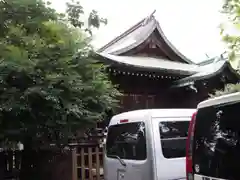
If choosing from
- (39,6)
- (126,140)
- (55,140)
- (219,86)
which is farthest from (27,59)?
(219,86)

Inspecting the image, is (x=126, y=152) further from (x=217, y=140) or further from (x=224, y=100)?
(x=224, y=100)

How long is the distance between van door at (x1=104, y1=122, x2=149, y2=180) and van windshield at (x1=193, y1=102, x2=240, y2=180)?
1.43 m

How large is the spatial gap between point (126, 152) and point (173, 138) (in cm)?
80

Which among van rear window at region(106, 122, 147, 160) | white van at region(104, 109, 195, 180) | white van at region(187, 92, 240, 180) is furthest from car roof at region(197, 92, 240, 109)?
van rear window at region(106, 122, 147, 160)

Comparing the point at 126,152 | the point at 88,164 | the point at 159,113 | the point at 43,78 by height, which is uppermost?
the point at 43,78

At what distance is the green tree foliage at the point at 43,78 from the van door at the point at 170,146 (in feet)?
8.09

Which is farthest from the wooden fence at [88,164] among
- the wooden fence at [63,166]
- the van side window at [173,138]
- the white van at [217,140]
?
the white van at [217,140]

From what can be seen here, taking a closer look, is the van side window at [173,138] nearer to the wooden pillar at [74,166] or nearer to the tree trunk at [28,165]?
the wooden pillar at [74,166]

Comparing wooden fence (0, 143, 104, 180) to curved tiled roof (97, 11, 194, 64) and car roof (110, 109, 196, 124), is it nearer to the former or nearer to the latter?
car roof (110, 109, 196, 124)

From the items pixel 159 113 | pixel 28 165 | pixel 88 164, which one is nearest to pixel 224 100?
pixel 159 113

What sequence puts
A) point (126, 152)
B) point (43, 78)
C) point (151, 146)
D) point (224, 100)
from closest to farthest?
point (224, 100), point (151, 146), point (126, 152), point (43, 78)

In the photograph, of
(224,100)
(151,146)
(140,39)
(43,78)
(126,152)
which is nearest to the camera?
(224,100)

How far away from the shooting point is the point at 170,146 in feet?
15.5

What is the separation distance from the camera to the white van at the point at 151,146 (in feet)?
14.7
